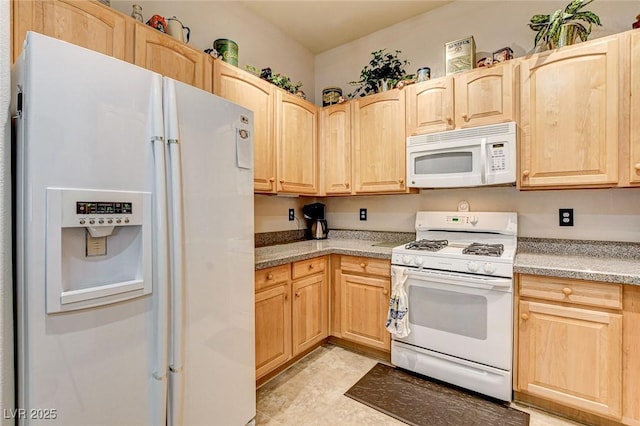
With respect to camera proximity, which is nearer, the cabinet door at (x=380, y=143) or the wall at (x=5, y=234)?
the wall at (x=5, y=234)

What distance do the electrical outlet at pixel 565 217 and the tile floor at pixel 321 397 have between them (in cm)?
122

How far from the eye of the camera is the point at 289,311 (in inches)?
85.9

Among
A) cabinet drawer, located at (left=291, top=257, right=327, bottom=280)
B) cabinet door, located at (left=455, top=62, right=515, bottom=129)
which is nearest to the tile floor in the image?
cabinet drawer, located at (left=291, top=257, right=327, bottom=280)

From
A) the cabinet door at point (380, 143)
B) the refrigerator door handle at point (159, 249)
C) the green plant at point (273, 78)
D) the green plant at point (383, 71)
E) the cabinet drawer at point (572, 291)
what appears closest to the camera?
the refrigerator door handle at point (159, 249)

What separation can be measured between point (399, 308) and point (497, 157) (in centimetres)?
122

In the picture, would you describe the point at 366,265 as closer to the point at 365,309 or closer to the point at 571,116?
the point at 365,309

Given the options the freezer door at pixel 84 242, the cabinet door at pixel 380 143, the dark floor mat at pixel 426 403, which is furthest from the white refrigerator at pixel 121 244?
the cabinet door at pixel 380 143

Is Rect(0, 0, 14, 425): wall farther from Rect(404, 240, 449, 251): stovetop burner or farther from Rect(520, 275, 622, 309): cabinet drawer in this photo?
Rect(520, 275, 622, 309): cabinet drawer

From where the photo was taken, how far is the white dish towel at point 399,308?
82.4 inches

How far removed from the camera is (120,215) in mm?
1032

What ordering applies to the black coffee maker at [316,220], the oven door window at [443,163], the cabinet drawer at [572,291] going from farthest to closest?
1. the black coffee maker at [316,220]
2. the oven door window at [443,163]
3. the cabinet drawer at [572,291]

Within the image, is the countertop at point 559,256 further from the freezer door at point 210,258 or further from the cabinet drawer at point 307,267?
the freezer door at point 210,258

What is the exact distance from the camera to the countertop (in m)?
1.59

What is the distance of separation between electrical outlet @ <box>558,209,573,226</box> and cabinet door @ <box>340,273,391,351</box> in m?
1.28
